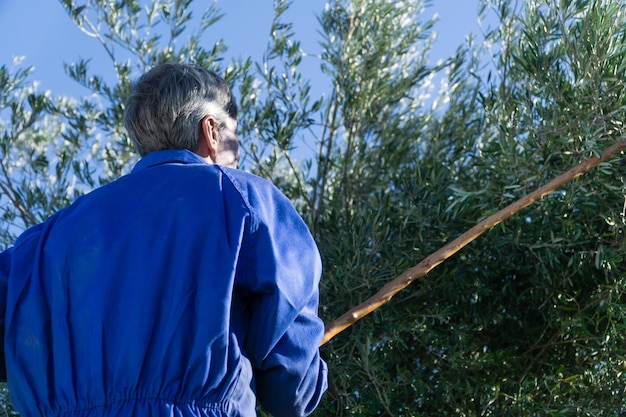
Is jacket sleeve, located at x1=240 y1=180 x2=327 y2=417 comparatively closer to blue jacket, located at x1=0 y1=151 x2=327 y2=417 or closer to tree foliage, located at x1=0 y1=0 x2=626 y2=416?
blue jacket, located at x1=0 y1=151 x2=327 y2=417

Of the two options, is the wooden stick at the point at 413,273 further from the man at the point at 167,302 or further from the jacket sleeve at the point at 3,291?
the jacket sleeve at the point at 3,291

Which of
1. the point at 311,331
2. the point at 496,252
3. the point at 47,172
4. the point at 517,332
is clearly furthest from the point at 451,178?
the point at 311,331

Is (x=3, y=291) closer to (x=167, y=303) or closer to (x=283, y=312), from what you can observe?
(x=167, y=303)

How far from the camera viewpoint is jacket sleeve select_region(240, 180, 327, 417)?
7.11ft

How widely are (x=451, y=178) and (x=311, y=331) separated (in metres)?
3.03

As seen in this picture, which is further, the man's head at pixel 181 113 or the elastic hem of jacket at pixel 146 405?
the man's head at pixel 181 113

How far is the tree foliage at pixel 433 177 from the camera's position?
15.0 feet

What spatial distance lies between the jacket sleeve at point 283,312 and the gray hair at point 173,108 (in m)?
0.27

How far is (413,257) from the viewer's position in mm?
4770

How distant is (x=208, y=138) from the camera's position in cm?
245

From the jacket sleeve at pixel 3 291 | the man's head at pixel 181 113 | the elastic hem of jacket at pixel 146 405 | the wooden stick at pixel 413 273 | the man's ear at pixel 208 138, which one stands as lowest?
the wooden stick at pixel 413 273

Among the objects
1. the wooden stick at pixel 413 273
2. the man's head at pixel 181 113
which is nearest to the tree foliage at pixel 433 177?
the wooden stick at pixel 413 273

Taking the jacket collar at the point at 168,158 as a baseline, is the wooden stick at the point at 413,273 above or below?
below

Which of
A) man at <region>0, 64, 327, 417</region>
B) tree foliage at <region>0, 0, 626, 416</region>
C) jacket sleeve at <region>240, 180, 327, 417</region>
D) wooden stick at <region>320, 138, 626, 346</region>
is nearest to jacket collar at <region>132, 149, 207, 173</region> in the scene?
man at <region>0, 64, 327, 417</region>
